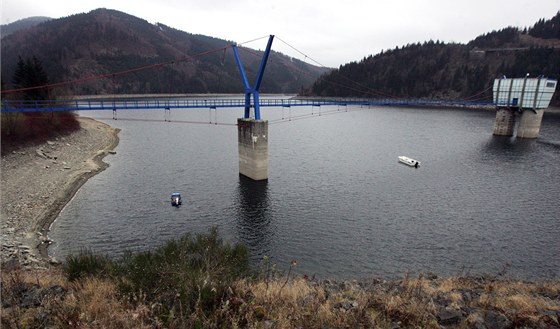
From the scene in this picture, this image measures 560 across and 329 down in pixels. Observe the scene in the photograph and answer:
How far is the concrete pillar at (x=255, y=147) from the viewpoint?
139 ft

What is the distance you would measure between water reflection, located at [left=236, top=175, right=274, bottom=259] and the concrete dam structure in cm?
7790

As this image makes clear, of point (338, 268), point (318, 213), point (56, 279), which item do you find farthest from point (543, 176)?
point (56, 279)

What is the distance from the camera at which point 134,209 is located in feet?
111

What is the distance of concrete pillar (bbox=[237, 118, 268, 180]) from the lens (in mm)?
42438

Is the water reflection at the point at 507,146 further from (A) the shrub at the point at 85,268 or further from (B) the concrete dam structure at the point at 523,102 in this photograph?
(A) the shrub at the point at 85,268

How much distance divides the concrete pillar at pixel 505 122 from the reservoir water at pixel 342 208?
76.3 ft

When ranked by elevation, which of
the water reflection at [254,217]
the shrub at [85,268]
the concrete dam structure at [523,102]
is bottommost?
the water reflection at [254,217]

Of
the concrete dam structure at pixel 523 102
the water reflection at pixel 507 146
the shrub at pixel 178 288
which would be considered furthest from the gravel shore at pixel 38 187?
the concrete dam structure at pixel 523 102

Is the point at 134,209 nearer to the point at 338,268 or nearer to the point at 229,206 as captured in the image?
the point at 229,206

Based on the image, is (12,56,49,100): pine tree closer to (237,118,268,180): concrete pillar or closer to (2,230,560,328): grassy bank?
(237,118,268,180): concrete pillar

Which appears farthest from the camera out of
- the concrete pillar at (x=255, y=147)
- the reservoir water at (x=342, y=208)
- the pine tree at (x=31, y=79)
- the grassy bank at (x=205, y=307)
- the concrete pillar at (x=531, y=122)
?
the concrete pillar at (x=531, y=122)

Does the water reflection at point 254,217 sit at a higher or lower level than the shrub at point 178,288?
lower

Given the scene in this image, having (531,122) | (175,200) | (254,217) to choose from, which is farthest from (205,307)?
(531,122)

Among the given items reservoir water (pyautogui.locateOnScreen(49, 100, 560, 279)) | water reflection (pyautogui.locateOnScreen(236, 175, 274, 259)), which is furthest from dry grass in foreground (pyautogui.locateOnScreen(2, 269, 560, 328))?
water reflection (pyautogui.locateOnScreen(236, 175, 274, 259))
